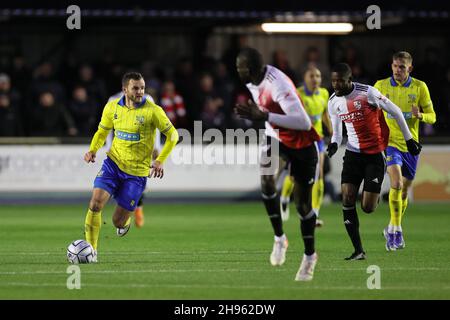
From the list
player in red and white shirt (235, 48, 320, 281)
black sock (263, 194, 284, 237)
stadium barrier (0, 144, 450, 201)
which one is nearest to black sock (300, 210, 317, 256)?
player in red and white shirt (235, 48, 320, 281)

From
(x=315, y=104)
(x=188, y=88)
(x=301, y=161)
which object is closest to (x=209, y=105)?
(x=188, y=88)

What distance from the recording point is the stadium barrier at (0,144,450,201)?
22.2 meters

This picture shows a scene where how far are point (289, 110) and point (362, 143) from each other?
260cm

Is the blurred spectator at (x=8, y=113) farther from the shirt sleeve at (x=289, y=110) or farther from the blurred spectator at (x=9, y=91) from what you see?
the shirt sleeve at (x=289, y=110)

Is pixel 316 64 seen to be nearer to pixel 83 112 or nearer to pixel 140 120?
pixel 83 112

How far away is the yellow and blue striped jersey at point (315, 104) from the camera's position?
1755 centimetres

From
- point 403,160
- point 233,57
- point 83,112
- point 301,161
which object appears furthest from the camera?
point 233,57

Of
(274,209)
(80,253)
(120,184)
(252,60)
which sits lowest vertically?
(80,253)

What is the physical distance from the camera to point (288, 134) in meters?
11.0

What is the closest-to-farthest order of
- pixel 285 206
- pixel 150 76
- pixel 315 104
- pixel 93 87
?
pixel 315 104
pixel 285 206
pixel 93 87
pixel 150 76

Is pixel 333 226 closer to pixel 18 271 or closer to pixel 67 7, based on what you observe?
pixel 18 271

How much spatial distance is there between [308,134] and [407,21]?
16.8 meters

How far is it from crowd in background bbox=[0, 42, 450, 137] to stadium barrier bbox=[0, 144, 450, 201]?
0.96 meters

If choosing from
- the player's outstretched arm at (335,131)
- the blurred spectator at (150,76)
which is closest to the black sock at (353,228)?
the player's outstretched arm at (335,131)
